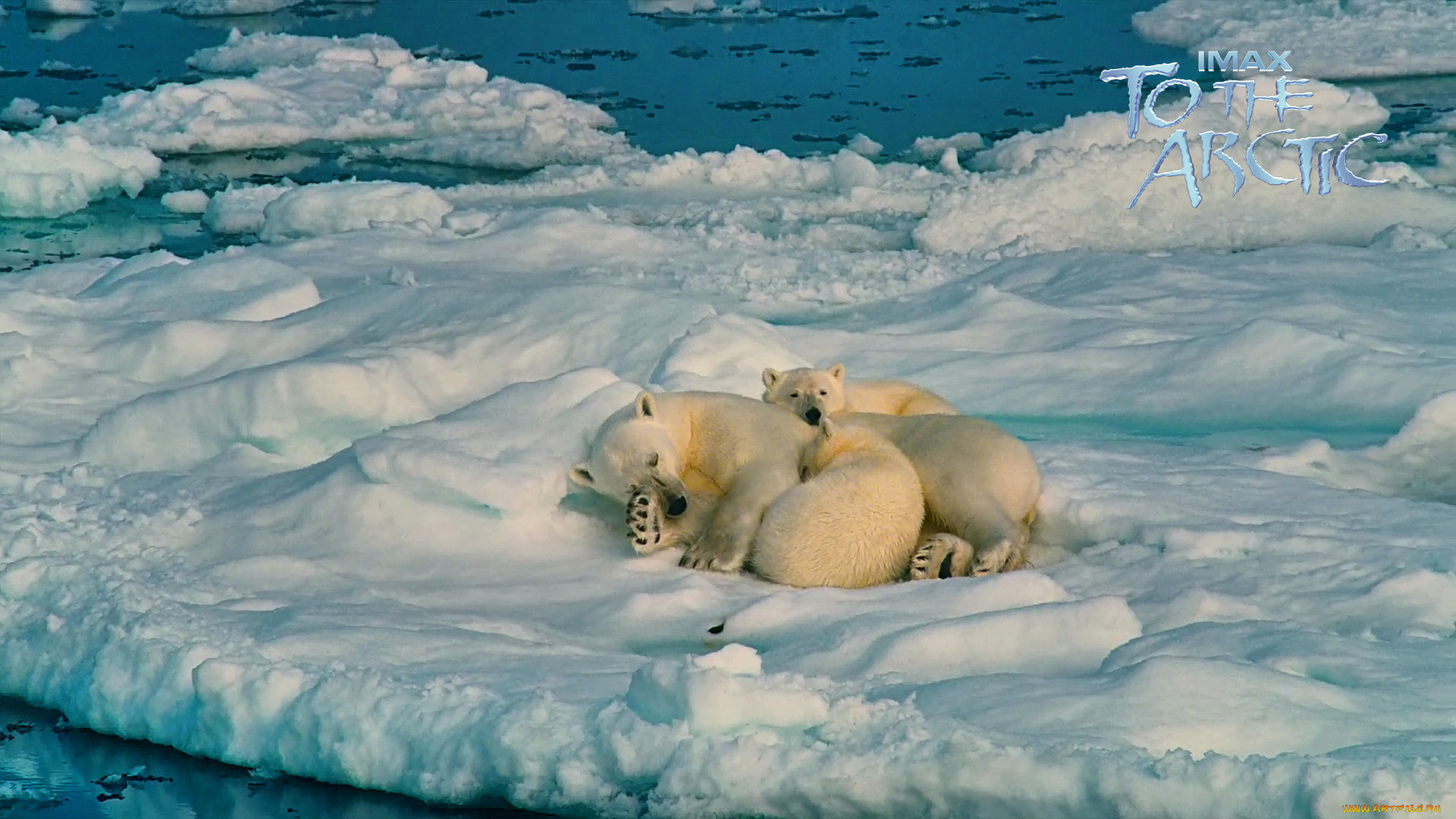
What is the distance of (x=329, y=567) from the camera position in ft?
14.8

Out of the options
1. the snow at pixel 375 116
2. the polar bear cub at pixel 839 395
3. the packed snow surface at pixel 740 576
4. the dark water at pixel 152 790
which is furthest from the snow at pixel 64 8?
the dark water at pixel 152 790

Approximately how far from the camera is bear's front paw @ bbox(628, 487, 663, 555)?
451cm

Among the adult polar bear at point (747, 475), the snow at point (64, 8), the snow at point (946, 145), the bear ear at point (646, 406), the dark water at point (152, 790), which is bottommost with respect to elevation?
the snow at point (64, 8)

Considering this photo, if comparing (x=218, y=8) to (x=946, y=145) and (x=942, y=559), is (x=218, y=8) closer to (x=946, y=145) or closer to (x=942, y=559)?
(x=946, y=145)

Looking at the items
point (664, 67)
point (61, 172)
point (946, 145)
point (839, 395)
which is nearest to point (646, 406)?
point (839, 395)

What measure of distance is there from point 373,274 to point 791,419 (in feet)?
13.9

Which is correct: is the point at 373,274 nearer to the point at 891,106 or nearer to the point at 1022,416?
the point at 1022,416

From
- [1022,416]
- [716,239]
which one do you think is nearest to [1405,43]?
[716,239]

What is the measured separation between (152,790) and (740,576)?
1619 mm

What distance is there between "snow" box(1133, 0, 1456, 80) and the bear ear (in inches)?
428

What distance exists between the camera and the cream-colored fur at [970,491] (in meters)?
4.45

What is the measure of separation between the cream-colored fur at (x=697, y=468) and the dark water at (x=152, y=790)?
1280mm

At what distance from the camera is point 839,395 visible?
5094mm

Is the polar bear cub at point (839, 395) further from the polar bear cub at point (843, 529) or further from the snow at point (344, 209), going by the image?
the snow at point (344, 209)
